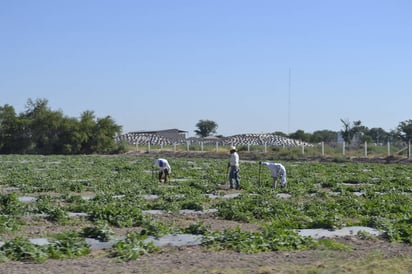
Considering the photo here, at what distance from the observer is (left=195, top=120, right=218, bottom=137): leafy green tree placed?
6152 inches

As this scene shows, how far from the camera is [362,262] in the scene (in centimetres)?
996

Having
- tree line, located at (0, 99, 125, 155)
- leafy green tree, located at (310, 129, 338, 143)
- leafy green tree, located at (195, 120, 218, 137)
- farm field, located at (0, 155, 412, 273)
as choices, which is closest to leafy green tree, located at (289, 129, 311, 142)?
leafy green tree, located at (310, 129, 338, 143)

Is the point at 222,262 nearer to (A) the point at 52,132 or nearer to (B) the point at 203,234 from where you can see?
(B) the point at 203,234

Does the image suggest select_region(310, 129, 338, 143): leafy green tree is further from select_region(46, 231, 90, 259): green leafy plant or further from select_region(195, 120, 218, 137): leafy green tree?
select_region(46, 231, 90, 259): green leafy plant

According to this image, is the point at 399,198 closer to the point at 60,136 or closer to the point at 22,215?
the point at 22,215

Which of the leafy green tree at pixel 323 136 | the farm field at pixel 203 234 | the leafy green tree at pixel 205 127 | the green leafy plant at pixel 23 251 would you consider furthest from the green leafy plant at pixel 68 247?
the leafy green tree at pixel 205 127

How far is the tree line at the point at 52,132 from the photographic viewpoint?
253ft

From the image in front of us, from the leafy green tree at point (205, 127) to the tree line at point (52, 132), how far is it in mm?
75549

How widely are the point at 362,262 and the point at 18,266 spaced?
215 inches

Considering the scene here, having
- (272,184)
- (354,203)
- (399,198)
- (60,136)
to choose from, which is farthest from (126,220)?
(60,136)

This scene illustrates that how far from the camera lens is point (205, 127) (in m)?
156

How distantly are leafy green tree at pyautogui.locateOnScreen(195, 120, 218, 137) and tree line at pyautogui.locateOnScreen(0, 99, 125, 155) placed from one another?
7555 cm

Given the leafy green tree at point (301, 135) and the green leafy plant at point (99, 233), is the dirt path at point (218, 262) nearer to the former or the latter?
the green leafy plant at point (99, 233)

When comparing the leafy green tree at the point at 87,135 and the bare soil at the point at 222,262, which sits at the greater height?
the leafy green tree at the point at 87,135
